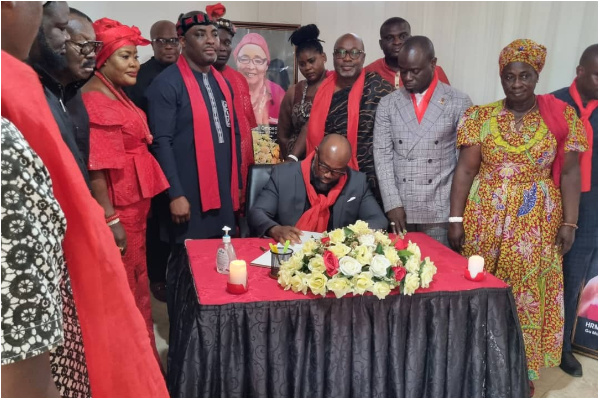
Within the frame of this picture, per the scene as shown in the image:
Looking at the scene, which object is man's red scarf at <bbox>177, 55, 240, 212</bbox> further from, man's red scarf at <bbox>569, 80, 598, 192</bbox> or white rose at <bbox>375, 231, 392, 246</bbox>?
man's red scarf at <bbox>569, 80, 598, 192</bbox>

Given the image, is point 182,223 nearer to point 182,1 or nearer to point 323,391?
point 323,391

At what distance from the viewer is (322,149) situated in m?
2.38

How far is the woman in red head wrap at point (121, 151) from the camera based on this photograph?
2145 mm

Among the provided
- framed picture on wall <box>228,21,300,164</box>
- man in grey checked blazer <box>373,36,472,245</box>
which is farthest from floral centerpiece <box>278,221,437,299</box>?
framed picture on wall <box>228,21,300,164</box>

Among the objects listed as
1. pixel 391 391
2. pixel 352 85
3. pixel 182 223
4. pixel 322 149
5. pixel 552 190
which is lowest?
pixel 391 391

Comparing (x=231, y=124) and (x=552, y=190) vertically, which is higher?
(x=231, y=124)

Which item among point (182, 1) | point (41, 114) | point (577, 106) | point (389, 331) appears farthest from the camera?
point (182, 1)

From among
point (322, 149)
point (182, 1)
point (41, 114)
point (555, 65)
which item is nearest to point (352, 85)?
point (322, 149)

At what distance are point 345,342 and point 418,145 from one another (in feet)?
3.84

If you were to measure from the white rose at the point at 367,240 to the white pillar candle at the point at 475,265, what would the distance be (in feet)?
1.23

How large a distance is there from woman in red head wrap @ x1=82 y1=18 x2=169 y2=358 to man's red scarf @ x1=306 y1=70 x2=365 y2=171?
938 millimetres

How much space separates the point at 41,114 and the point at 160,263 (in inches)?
113

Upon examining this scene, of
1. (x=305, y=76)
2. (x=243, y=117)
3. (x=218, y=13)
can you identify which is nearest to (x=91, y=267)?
(x=243, y=117)

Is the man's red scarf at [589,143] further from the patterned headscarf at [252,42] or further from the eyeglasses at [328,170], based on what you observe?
the patterned headscarf at [252,42]
